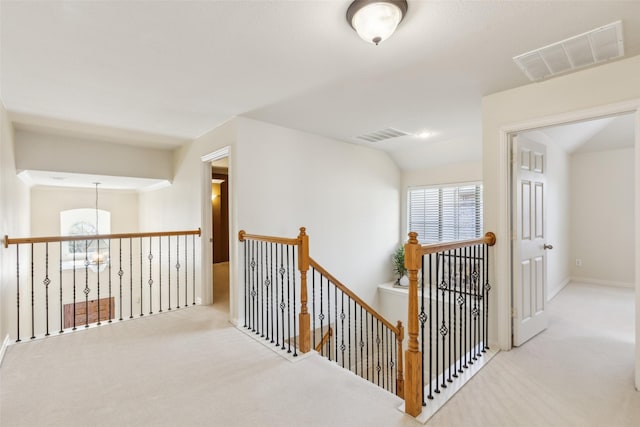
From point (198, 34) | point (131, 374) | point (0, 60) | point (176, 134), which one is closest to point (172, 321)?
point (131, 374)

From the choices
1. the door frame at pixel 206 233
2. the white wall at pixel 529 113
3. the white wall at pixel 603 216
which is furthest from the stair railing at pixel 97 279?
the white wall at pixel 603 216

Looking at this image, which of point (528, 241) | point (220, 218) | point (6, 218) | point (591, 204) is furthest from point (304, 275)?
point (591, 204)

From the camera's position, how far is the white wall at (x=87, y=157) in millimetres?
3814

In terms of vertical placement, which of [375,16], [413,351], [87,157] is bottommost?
[413,351]

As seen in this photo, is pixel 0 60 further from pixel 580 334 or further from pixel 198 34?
pixel 580 334

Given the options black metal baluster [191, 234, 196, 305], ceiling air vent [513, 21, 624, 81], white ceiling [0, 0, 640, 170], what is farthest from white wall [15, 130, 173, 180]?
ceiling air vent [513, 21, 624, 81]

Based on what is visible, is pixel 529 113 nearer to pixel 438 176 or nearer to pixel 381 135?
pixel 381 135

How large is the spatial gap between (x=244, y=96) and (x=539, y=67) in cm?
251

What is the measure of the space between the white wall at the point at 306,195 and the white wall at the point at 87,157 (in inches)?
13.4

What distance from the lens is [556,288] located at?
466 cm

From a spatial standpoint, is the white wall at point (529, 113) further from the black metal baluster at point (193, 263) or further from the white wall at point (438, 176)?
the black metal baluster at point (193, 263)

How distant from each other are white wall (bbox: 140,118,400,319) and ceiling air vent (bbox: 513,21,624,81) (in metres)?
2.63

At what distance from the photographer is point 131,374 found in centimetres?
236

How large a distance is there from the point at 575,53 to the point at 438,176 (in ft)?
11.2
